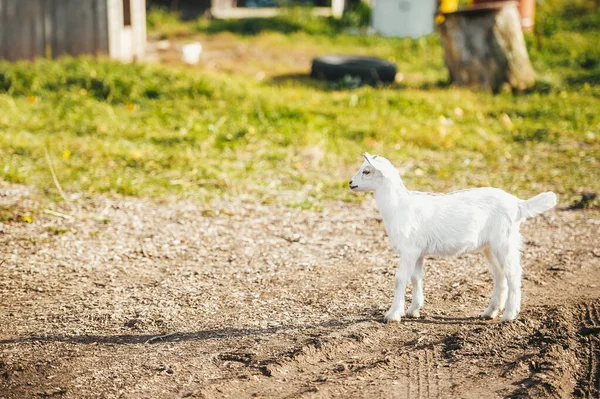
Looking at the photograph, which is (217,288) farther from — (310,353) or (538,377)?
(538,377)

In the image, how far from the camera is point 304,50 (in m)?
17.0

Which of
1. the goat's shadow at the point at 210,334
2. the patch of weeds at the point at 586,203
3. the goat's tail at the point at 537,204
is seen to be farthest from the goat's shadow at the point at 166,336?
the patch of weeds at the point at 586,203

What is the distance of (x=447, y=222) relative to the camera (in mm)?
4758

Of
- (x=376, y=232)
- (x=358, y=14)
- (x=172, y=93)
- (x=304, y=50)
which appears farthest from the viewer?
(x=358, y=14)

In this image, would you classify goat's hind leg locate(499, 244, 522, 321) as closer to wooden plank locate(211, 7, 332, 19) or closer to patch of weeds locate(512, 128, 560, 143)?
patch of weeds locate(512, 128, 560, 143)

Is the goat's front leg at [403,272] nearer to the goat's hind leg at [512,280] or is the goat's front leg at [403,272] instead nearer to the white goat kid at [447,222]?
the white goat kid at [447,222]

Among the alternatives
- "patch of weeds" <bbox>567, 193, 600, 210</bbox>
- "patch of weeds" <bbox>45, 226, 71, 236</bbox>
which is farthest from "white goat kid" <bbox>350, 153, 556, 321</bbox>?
"patch of weeds" <bbox>567, 193, 600, 210</bbox>

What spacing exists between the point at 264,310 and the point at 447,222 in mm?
1308

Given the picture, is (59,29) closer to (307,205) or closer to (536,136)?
(307,205)

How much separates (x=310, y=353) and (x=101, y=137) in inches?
227

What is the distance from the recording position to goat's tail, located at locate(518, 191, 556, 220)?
4.76 meters

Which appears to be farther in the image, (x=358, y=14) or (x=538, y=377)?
(x=358, y=14)

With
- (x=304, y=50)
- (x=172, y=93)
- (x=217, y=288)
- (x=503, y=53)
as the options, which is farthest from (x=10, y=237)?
(x=304, y=50)

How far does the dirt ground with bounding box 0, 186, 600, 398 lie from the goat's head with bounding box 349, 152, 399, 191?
0.83 meters
